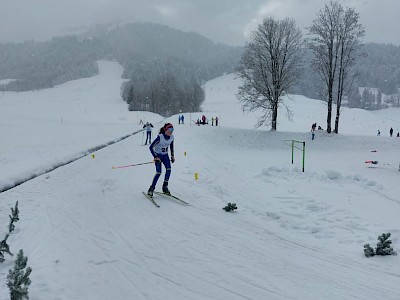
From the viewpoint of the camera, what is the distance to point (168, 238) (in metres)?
7.74

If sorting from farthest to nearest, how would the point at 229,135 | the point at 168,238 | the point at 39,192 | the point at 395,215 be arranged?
the point at 229,135 → the point at 39,192 → the point at 395,215 → the point at 168,238

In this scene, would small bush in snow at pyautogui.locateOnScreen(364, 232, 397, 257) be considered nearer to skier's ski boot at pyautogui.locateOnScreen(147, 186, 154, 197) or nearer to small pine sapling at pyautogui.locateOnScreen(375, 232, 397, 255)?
small pine sapling at pyautogui.locateOnScreen(375, 232, 397, 255)

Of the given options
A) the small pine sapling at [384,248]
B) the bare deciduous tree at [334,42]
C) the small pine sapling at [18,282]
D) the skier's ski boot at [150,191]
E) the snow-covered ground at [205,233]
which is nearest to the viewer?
the small pine sapling at [18,282]

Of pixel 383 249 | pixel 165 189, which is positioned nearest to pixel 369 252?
pixel 383 249

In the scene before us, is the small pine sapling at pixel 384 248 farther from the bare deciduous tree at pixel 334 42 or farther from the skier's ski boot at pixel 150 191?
the bare deciduous tree at pixel 334 42

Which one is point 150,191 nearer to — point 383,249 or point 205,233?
point 205,233

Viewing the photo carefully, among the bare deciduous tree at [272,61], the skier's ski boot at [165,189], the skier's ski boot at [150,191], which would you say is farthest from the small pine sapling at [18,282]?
the bare deciduous tree at [272,61]

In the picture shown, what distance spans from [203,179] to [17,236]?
8.32 m

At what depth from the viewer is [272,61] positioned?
3519 cm

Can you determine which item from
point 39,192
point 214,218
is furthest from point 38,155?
point 214,218

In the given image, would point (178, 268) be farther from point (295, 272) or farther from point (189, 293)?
point (295, 272)

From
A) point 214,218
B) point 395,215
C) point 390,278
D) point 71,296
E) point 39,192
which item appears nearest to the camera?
point 71,296

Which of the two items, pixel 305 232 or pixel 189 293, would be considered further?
pixel 305 232

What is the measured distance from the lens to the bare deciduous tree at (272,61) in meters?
34.8
